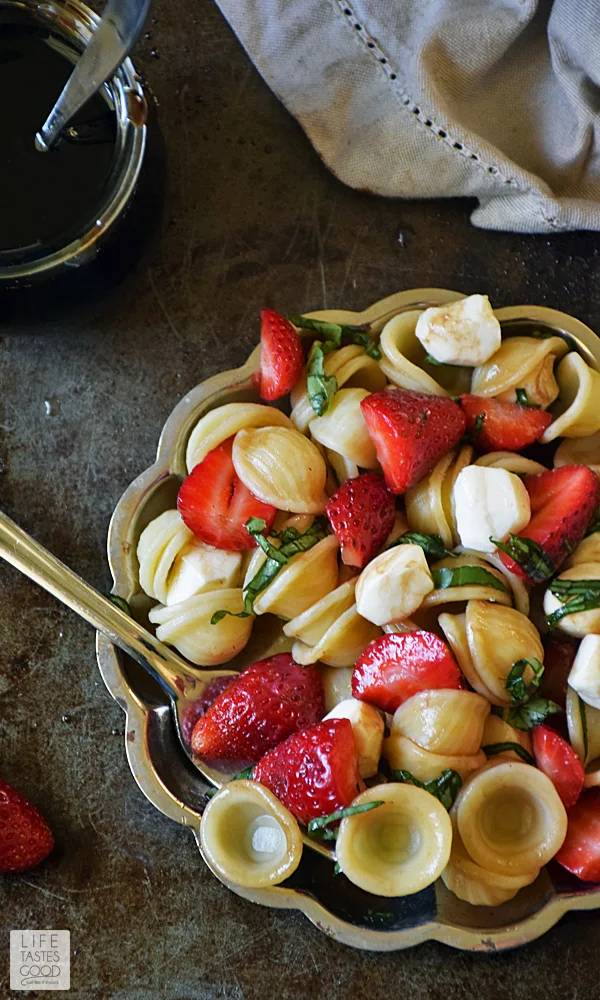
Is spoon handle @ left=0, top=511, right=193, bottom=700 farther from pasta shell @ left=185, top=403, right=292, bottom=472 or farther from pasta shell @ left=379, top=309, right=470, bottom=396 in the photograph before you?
pasta shell @ left=379, top=309, right=470, bottom=396

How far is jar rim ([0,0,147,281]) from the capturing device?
1.36m

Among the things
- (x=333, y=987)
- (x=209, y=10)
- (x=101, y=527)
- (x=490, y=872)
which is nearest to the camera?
(x=490, y=872)

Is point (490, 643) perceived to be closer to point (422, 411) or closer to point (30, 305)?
point (422, 411)

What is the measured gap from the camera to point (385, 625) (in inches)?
50.3

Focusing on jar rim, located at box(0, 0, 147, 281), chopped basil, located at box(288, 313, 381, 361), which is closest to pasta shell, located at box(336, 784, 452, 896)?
chopped basil, located at box(288, 313, 381, 361)

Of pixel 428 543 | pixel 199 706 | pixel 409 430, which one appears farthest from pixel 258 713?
pixel 409 430

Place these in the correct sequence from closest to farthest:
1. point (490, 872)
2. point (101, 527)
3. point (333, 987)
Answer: point (490, 872), point (333, 987), point (101, 527)

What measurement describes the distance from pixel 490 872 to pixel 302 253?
1057 mm

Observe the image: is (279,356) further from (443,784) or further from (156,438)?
(443,784)

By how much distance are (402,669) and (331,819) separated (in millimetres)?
220

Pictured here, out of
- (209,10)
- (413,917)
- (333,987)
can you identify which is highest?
(209,10)

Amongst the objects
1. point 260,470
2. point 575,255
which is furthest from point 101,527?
point 575,255

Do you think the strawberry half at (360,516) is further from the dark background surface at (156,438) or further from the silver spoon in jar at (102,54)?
the silver spoon in jar at (102,54)

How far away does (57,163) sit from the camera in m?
1.37
